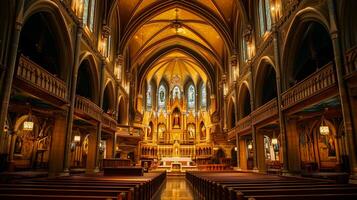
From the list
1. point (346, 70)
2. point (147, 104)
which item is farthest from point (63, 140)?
point (147, 104)

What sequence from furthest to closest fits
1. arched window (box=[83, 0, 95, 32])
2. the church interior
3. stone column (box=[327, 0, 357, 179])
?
arched window (box=[83, 0, 95, 32])
the church interior
stone column (box=[327, 0, 357, 179])

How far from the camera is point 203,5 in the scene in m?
26.7

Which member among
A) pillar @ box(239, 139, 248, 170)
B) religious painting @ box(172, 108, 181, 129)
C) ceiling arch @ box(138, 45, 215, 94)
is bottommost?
pillar @ box(239, 139, 248, 170)

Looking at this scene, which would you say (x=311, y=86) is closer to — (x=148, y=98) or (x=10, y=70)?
(x=10, y=70)

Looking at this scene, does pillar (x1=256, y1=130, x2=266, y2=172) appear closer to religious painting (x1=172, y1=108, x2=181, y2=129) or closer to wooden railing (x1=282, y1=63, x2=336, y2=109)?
wooden railing (x1=282, y1=63, x2=336, y2=109)

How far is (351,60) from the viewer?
366 inches

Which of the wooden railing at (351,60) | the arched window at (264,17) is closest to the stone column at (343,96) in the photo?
the wooden railing at (351,60)

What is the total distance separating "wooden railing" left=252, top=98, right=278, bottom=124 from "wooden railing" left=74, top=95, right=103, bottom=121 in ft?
35.9

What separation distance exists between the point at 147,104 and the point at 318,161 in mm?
27723

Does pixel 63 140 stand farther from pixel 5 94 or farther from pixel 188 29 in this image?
pixel 188 29

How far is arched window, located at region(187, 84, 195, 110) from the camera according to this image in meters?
45.2

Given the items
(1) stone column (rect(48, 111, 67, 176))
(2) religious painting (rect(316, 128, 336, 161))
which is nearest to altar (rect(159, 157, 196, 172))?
(2) religious painting (rect(316, 128, 336, 161))

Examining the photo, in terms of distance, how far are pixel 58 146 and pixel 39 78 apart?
408 cm

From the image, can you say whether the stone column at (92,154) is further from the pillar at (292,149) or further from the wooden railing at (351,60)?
the wooden railing at (351,60)
